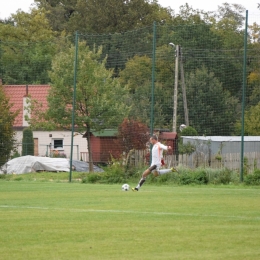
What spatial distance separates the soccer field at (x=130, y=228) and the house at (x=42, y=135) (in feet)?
85.2

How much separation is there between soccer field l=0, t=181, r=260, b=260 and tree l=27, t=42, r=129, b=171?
2227 centimetres

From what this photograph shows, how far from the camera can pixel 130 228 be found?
12.3 metres

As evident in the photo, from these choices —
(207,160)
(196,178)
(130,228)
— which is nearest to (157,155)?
(196,178)

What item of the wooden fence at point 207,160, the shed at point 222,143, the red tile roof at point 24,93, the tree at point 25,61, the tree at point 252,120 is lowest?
the wooden fence at point 207,160

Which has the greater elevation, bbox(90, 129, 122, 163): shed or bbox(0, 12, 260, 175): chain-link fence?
bbox(0, 12, 260, 175): chain-link fence

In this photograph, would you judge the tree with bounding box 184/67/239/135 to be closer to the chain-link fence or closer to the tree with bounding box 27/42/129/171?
the chain-link fence

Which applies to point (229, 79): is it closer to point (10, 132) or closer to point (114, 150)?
point (114, 150)

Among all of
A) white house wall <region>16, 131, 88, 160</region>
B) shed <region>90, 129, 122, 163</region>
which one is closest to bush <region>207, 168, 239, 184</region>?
shed <region>90, 129, 122, 163</region>

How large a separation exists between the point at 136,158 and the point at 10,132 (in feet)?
25.9

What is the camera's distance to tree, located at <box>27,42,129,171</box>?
4147 cm

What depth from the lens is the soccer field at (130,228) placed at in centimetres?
977

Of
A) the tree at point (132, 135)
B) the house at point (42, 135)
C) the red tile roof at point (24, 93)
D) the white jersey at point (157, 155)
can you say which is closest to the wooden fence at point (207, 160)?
the tree at point (132, 135)

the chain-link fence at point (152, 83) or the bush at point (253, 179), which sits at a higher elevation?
the chain-link fence at point (152, 83)

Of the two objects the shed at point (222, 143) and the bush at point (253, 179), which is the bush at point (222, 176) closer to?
the bush at point (253, 179)
